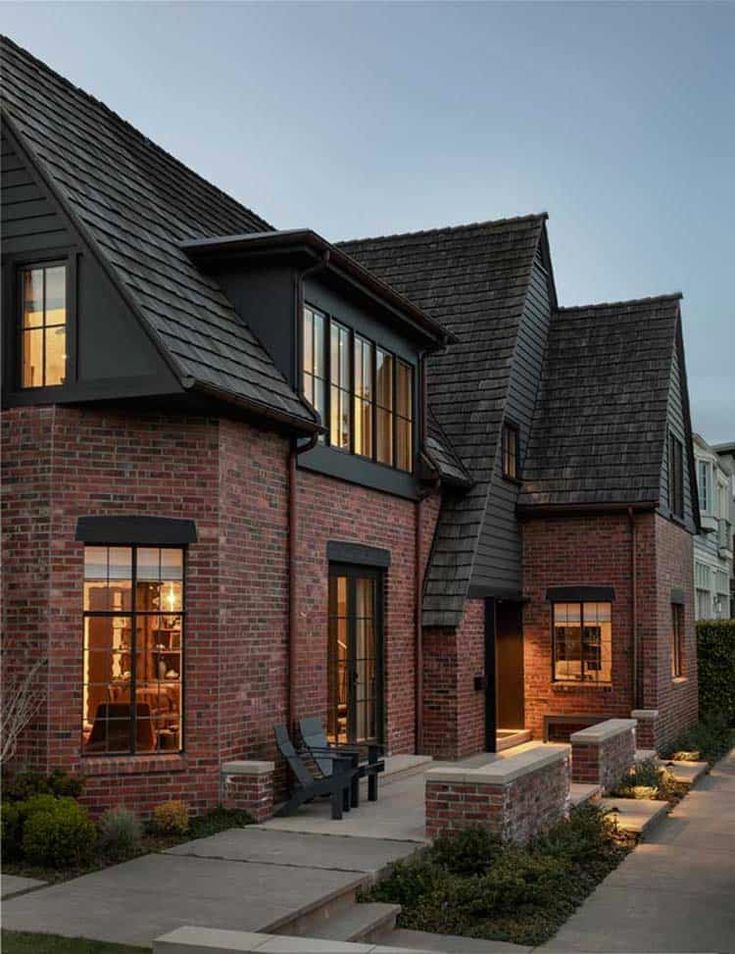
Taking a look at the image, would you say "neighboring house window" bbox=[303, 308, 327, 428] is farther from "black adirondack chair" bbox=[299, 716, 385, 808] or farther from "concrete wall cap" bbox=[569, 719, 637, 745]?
"concrete wall cap" bbox=[569, 719, 637, 745]

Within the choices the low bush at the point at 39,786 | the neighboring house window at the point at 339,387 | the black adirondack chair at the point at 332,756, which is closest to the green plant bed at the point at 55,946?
the low bush at the point at 39,786

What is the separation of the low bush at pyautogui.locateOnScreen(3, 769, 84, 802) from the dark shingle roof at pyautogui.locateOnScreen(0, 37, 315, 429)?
3.69 m

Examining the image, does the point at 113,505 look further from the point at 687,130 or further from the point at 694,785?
the point at 694,785

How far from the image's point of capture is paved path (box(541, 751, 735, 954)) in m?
8.98

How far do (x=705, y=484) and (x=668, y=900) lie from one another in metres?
26.7

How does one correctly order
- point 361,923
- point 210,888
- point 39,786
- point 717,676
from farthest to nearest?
point 717,676
point 39,786
point 210,888
point 361,923

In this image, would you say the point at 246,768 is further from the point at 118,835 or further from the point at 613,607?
the point at 613,607

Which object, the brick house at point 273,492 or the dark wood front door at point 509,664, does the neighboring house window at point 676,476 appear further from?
the dark wood front door at point 509,664

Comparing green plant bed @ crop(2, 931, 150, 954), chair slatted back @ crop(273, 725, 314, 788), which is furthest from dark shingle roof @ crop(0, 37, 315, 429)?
green plant bed @ crop(2, 931, 150, 954)

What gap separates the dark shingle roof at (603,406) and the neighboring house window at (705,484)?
13.6 metres

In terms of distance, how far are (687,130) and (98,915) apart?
9.60 m

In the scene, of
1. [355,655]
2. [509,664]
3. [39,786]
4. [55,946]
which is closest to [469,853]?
[39,786]

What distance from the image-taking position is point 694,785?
17.6 metres

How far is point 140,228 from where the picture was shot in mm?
12727
